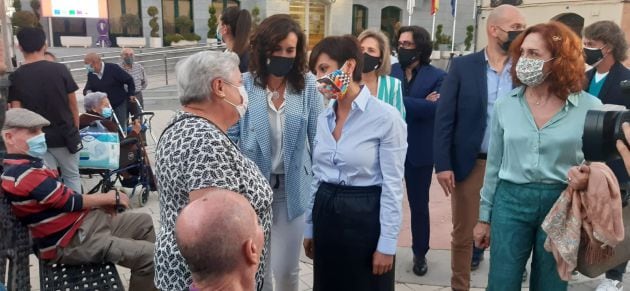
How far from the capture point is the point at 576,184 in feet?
7.81

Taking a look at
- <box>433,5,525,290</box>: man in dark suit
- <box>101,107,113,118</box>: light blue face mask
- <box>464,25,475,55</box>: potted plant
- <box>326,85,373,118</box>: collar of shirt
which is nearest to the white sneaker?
<box>433,5,525,290</box>: man in dark suit

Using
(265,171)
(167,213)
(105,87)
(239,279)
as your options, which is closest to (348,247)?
(265,171)

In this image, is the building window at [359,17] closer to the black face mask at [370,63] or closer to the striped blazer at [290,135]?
the black face mask at [370,63]

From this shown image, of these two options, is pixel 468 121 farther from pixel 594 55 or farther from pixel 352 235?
pixel 594 55

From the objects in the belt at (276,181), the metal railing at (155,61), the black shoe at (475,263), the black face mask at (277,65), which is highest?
the black face mask at (277,65)

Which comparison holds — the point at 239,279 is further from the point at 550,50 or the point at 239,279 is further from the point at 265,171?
the point at 550,50

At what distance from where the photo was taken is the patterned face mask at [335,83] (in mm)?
2705

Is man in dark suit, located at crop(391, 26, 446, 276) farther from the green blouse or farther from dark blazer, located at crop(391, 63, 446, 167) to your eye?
the green blouse

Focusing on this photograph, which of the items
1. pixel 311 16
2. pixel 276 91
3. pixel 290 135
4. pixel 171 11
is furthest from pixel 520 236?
pixel 311 16

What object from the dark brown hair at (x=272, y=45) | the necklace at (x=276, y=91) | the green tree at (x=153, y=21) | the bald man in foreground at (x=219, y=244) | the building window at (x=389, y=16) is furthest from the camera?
the building window at (x=389, y=16)

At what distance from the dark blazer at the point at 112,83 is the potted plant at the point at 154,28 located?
18146 mm

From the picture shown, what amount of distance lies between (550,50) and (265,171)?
1.67 meters

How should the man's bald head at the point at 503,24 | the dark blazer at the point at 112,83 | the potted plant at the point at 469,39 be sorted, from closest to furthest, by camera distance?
1. the man's bald head at the point at 503,24
2. the dark blazer at the point at 112,83
3. the potted plant at the point at 469,39

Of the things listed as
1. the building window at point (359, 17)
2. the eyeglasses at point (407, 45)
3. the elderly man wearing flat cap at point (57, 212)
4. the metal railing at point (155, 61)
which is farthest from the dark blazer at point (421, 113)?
the building window at point (359, 17)
